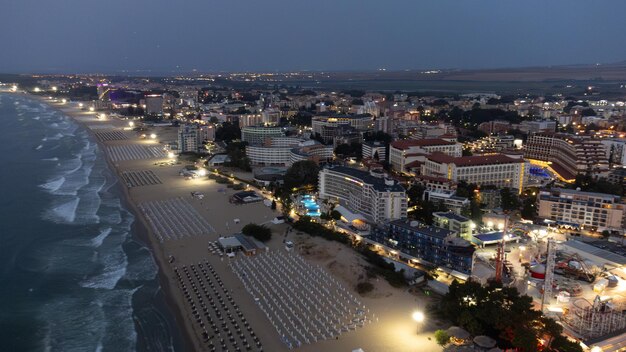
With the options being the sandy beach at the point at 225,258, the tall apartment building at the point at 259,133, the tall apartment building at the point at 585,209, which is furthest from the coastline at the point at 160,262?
the tall apartment building at the point at 585,209

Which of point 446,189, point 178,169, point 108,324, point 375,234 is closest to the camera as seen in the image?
point 108,324

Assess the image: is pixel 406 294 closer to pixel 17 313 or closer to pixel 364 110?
pixel 17 313

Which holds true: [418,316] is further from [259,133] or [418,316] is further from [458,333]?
[259,133]

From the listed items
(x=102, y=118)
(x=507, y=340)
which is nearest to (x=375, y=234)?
(x=507, y=340)

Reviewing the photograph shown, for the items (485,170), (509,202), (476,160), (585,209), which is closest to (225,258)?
(509,202)

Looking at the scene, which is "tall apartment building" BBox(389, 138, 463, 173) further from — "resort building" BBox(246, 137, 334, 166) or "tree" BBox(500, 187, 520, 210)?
"tree" BBox(500, 187, 520, 210)

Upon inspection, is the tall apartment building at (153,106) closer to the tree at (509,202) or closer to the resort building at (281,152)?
the resort building at (281,152)
